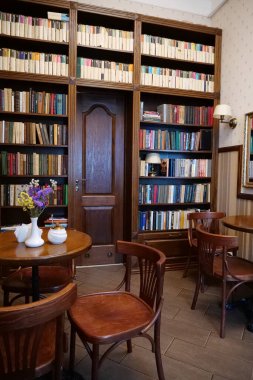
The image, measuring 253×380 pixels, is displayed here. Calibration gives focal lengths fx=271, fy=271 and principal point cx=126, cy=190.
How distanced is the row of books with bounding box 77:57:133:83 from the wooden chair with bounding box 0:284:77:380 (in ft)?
8.82

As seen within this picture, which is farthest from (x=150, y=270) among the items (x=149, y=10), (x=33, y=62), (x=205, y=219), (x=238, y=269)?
(x=149, y=10)

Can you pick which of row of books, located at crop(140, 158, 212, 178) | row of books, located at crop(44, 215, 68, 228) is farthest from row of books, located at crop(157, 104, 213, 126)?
row of books, located at crop(44, 215, 68, 228)

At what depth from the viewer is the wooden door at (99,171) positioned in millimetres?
3465

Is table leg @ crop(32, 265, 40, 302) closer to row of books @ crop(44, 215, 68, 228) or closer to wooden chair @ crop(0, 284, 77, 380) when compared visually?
wooden chair @ crop(0, 284, 77, 380)

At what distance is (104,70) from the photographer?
316 centimetres

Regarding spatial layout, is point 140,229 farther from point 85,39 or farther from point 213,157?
point 85,39

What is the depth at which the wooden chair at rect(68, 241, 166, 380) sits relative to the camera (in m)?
1.27

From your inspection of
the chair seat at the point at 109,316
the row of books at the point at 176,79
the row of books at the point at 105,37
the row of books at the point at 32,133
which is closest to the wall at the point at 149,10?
the row of books at the point at 105,37

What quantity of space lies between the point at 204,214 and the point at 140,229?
2.64 feet

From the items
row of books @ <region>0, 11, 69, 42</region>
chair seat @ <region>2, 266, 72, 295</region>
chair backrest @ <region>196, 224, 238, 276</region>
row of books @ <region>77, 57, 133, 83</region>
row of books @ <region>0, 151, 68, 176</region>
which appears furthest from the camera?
row of books @ <region>77, 57, 133, 83</region>

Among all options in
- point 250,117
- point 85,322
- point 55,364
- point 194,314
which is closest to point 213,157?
point 250,117

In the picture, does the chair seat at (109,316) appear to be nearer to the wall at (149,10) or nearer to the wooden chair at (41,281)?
the wooden chair at (41,281)

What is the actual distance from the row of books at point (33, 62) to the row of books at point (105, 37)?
12.3 inches

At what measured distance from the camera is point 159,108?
3490 millimetres
